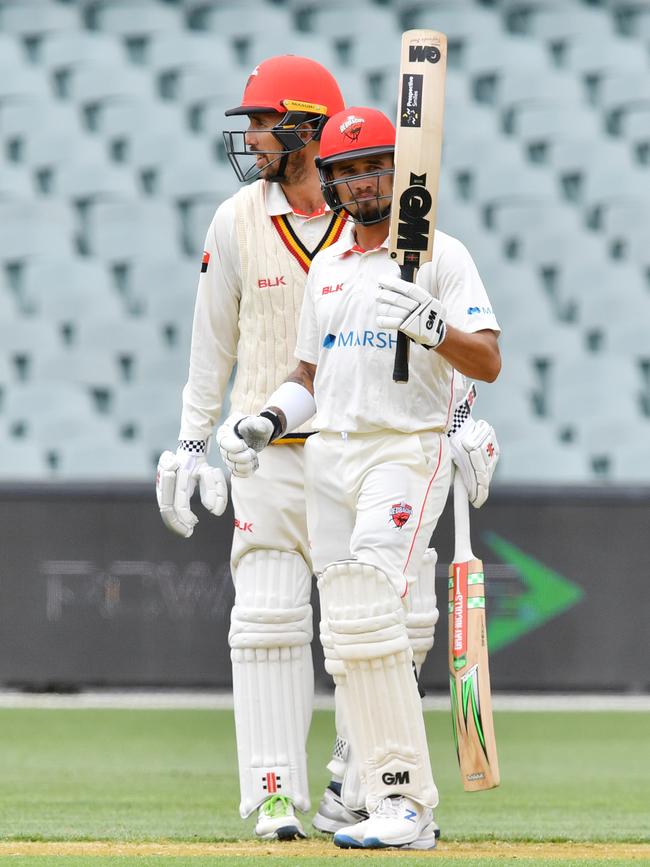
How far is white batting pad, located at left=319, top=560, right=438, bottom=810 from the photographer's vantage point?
371cm

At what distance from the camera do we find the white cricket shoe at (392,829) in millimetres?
3684

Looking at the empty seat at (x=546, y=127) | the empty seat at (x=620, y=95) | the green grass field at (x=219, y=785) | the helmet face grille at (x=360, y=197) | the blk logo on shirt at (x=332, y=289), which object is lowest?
the green grass field at (x=219, y=785)

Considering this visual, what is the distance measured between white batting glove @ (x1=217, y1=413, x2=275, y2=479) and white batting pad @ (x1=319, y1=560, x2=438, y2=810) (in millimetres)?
362

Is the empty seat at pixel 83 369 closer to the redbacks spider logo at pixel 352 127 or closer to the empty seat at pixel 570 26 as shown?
the empty seat at pixel 570 26

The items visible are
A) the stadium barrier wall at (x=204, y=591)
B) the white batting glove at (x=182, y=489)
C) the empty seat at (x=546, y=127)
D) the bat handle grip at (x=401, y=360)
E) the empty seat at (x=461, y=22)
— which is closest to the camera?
the bat handle grip at (x=401, y=360)

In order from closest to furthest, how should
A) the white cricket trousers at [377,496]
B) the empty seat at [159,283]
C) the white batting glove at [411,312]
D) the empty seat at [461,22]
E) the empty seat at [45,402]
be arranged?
1. the white batting glove at [411,312]
2. the white cricket trousers at [377,496]
3. the empty seat at [45,402]
4. the empty seat at [159,283]
5. the empty seat at [461,22]

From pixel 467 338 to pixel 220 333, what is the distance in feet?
3.08

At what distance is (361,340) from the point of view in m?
3.85

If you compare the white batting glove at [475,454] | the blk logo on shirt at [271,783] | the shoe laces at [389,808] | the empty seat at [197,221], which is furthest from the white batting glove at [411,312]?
the empty seat at [197,221]

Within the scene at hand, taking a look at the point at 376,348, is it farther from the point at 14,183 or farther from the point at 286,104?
the point at 14,183

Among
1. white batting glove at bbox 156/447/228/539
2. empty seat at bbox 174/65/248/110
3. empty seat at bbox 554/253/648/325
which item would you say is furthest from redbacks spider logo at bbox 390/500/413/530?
empty seat at bbox 174/65/248/110

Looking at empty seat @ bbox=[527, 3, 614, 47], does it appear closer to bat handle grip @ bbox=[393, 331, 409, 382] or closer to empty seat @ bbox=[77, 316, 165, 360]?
empty seat @ bbox=[77, 316, 165, 360]

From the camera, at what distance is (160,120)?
39.5ft

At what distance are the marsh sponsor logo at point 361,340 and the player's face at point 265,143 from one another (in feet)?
1.97
